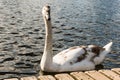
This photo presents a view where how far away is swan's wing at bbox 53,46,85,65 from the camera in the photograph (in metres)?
14.5

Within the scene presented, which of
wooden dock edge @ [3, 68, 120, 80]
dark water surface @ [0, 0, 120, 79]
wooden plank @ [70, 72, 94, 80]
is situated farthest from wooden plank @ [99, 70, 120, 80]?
dark water surface @ [0, 0, 120, 79]

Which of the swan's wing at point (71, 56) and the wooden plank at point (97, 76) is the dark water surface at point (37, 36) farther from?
the wooden plank at point (97, 76)

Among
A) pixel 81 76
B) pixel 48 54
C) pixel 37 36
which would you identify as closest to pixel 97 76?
pixel 81 76

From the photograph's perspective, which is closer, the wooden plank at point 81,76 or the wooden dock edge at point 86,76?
the wooden dock edge at point 86,76

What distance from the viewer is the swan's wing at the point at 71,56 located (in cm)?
1451

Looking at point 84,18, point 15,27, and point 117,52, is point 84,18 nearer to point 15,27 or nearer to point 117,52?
point 15,27

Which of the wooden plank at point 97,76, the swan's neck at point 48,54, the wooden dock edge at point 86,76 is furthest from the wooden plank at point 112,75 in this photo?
the swan's neck at point 48,54

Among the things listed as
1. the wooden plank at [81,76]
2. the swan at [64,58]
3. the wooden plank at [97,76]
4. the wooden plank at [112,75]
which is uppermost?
the wooden plank at [81,76]

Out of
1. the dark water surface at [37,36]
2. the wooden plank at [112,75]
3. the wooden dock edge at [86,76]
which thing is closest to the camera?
the wooden dock edge at [86,76]

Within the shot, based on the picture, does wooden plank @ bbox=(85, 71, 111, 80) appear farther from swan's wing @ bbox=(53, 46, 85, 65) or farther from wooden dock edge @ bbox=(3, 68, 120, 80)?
swan's wing @ bbox=(53, 46, 85, 65)

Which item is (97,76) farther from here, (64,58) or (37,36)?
(37,36)

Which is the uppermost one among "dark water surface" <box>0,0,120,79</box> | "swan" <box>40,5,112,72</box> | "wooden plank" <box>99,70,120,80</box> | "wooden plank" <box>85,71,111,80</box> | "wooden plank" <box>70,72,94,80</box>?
"wooden plank" <box>70,72,94,80</box>

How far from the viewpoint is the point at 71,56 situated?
14.7m

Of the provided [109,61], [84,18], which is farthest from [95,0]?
[109,61]
